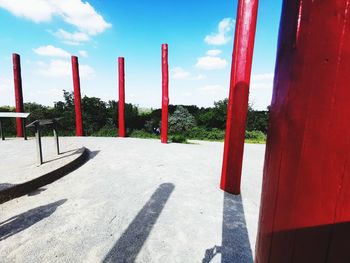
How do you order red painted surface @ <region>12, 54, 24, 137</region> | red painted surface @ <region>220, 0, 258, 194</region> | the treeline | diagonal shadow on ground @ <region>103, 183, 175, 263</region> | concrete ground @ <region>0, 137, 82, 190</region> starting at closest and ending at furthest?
diagonal shadow on ground @ <region>103, 183, 175, 263</region> < red painted surface @ <region>220, 0, 258, 194</region> < concrete ground @ <region>0, 137, 82, 190</region> < red painted surface @ <region>12, 54, 24, 137</region> < the treeline

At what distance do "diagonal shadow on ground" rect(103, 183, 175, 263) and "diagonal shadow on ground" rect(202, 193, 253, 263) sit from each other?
79 cm

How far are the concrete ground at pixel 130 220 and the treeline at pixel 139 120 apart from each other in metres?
8.27

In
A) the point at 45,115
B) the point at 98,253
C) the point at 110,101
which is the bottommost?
the point at 98,253

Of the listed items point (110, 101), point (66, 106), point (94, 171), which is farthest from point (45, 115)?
point (94, 171)

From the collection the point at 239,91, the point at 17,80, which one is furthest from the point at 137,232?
the point at 17,80

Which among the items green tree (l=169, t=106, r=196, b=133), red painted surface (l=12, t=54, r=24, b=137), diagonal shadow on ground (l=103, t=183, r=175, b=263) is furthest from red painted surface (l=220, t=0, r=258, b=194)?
green tree (l=169, t=106, r=196, b=133)

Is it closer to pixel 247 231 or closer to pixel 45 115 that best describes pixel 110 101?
pixel 45 115

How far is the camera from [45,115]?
51.2ft

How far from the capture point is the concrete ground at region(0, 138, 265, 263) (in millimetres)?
2254

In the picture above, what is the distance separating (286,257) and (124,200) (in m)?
3.29

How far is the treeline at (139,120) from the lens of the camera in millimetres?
14727

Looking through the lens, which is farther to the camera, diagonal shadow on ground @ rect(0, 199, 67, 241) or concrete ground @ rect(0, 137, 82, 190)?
concrete ground @ rect(0, 137, 82, 190)

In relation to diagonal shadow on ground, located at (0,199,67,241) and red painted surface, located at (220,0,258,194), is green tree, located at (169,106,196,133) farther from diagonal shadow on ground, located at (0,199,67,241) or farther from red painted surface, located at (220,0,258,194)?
diagonal shadow on ground, located at (0,199,67,241)

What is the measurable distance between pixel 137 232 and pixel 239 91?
9.45 ft
